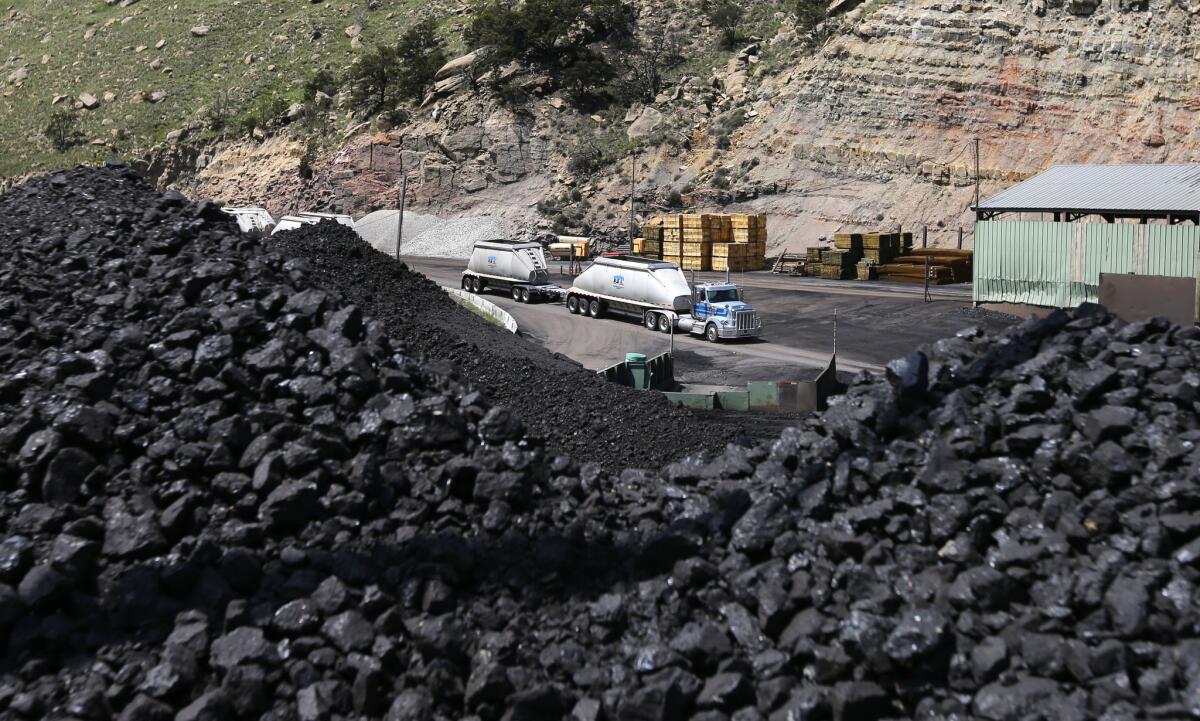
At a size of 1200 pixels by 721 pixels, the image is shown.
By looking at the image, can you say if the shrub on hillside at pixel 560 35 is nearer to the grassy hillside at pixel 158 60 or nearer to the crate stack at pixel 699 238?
the grassy hillside at pixel 158 60

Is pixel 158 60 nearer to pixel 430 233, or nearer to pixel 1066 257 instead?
pixel 430 233

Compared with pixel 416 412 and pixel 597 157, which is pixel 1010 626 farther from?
pixel 597 157

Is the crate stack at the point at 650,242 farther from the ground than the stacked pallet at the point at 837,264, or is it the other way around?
the crate stack at the point at 650,242

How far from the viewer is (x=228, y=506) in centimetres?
1011

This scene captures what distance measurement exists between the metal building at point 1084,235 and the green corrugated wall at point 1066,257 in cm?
3

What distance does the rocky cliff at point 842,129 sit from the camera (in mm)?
53844

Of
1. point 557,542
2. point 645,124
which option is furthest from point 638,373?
point 645,124

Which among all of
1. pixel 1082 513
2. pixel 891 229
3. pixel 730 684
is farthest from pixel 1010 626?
pixel 891 229

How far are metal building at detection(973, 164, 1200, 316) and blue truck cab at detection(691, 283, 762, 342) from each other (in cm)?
904

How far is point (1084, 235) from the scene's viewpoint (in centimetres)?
3591

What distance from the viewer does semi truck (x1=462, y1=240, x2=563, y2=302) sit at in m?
42.8

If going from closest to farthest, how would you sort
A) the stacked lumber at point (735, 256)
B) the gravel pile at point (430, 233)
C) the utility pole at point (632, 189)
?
1. the stacked lumber at point (735, 256)
2. the utility pole at point (632, 189)
3. the gravel pile at point (430, 233)

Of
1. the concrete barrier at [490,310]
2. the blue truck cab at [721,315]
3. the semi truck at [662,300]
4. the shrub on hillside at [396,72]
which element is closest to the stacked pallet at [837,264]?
the semi truck at [662,300]

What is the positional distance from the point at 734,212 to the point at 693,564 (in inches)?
2066
